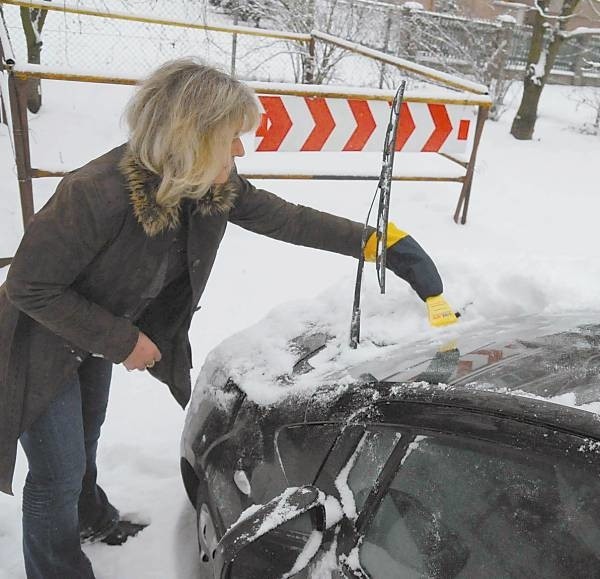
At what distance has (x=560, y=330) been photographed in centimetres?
196

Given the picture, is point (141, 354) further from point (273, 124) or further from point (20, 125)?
point (273, 124)

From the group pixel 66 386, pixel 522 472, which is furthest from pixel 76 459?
pixel 522 472

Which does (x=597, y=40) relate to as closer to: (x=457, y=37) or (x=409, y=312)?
(x=457, y=37)

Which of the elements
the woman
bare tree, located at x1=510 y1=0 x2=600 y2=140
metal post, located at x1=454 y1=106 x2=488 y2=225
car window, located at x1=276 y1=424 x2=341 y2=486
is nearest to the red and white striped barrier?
metal post, located at x1=454 y1=106 x2=488 y2=225

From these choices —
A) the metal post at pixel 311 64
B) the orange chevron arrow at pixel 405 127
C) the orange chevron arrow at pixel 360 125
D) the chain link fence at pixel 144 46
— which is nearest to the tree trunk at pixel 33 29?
the chain link fence at pixel 144 46

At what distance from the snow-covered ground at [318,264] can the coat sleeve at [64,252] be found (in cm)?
100

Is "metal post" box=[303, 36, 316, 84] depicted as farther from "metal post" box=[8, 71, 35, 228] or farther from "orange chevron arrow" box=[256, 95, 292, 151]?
"metal post" box=[8, 71, 35, 228]

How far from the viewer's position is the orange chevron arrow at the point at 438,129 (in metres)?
5.32

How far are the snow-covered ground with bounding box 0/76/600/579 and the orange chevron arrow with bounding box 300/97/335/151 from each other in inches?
33.7

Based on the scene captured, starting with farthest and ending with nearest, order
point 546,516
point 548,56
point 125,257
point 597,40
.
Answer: point 597,40
point 548,56
point 125,257
point 546,516

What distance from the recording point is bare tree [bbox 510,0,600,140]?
9.56m

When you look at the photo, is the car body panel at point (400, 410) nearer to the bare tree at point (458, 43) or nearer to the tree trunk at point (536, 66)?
the tree trunk at point (536, 66)

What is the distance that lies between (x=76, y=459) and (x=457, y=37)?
1251cm

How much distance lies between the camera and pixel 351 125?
513 centimetres
